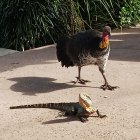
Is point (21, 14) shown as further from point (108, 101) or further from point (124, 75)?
point (108, 101)

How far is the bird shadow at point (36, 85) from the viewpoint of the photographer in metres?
6.80

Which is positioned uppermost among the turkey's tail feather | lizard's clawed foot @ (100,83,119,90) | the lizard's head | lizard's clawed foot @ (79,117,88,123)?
the turkey's tail feather

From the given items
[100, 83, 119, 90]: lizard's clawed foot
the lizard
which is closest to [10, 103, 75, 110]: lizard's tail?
the lizard

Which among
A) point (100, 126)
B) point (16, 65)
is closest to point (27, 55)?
point (16, 65)

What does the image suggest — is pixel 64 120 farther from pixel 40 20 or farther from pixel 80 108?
pixel 40 20

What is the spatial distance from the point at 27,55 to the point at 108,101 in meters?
3.44

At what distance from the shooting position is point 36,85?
7066 millimetres

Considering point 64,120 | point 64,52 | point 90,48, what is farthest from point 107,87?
point 64,120

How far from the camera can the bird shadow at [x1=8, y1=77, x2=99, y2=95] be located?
6.80 meters

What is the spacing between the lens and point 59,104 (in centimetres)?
587

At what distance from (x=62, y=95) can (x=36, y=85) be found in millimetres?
705

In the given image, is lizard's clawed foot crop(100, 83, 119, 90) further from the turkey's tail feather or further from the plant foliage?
the plant foliage

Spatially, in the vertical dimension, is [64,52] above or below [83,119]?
above

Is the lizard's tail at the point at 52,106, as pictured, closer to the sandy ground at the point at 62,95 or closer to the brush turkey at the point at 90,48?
the sandy ground at the point at 62,95
